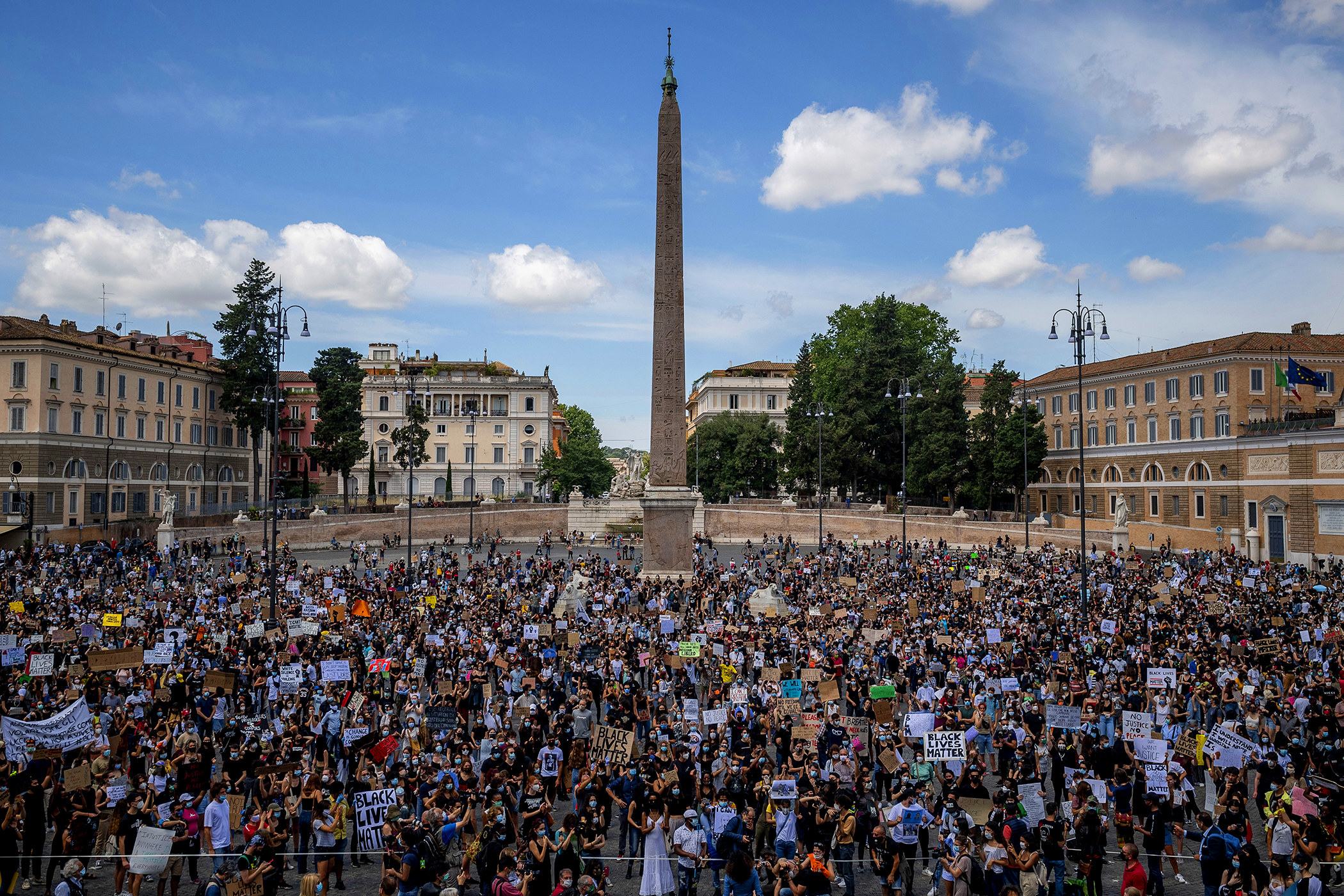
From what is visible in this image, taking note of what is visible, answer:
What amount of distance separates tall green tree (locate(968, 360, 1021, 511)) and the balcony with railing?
37.6 feet

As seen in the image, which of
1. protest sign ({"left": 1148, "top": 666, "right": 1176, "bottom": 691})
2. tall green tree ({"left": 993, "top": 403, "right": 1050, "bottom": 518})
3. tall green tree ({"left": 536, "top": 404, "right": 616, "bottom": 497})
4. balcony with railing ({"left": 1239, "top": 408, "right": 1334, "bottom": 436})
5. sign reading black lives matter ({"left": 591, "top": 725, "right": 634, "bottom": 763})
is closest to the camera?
sign reading black lives matter ({"left": 591, "top": 725, "right": 634, "bottom": 763})

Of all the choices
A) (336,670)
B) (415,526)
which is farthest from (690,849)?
(415,526)

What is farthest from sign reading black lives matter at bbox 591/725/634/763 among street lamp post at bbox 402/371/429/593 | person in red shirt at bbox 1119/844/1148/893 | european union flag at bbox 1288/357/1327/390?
european union flag at bbox 1288/357/1327/390

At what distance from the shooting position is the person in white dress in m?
8.58

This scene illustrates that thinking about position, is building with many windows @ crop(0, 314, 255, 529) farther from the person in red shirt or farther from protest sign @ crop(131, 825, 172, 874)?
the person in red shirt

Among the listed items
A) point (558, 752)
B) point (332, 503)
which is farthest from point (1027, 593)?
point (332, 503)

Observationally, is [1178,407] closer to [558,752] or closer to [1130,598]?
[1130,598]

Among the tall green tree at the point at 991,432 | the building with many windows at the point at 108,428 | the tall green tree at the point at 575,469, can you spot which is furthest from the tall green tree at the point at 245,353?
the tall green tree at the point at 991,432

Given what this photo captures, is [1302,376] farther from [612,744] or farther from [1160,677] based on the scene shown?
[612,744]

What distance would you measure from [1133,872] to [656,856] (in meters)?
4.11

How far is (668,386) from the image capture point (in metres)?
32.2

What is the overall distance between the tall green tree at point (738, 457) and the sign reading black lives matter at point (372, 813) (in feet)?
196

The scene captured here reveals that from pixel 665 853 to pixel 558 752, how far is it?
3.03 meters

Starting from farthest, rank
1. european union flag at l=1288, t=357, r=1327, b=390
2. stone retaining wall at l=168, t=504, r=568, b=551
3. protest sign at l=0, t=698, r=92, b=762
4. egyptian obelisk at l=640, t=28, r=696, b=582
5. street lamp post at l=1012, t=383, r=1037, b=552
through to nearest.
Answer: stone retaining wall at l=168, t=504, r=568, b=551 → street lamp post at l=1012, t=383, r=1037, b=552 → european union flag at l=1288, t=357, r=1327, b=390 → egyptian obelisk at l=640, t=28, r=696, b=582 → protest sign at l=0, t=698, r=92, b=762
